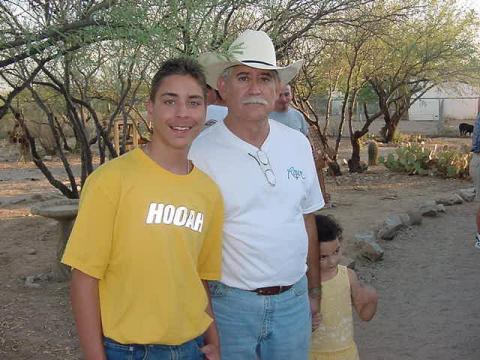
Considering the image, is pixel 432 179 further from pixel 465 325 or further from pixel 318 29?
pixel 465 325

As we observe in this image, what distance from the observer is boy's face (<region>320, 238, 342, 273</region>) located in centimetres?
324

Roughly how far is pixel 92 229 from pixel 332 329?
5.34 ft

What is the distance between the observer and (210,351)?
2268mm

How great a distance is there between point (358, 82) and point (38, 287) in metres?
9.86

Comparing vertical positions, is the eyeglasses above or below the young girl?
above

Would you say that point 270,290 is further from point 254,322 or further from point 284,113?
point 284,113

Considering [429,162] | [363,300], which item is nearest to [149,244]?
[363,300]

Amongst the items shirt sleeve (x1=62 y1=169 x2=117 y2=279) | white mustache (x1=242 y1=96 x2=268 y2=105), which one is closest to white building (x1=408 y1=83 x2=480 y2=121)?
white mustache (x1=242 y1=96 x2=268 y2=105)

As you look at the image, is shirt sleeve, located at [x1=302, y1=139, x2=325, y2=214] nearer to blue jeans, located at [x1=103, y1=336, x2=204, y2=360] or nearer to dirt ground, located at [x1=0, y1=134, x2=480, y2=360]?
blue jeans, located at [x1=103, y1=336, x2=204, y2=360]

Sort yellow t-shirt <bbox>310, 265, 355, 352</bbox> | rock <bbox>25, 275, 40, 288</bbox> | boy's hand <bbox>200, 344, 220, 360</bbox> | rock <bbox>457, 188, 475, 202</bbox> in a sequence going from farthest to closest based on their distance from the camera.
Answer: rock <bbox>457, 188, 475, 202</bbox> < rock <bbox>25, 275, 40, 288</bbox> < yellow t-shirt <bbox>310, 265, 355, 352</bbox> < boy's hand <bbox>200, 344, 220, 360</bbox>

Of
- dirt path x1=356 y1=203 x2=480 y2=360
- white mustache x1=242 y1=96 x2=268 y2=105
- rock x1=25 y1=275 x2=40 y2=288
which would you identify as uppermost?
white mustache x1=242 y1=96 x2=268 y2=105

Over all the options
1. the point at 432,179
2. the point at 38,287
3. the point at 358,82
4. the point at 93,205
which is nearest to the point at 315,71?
the point at 358,82

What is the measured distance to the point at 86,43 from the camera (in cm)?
290

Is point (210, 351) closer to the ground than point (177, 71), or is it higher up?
closer to the ground
